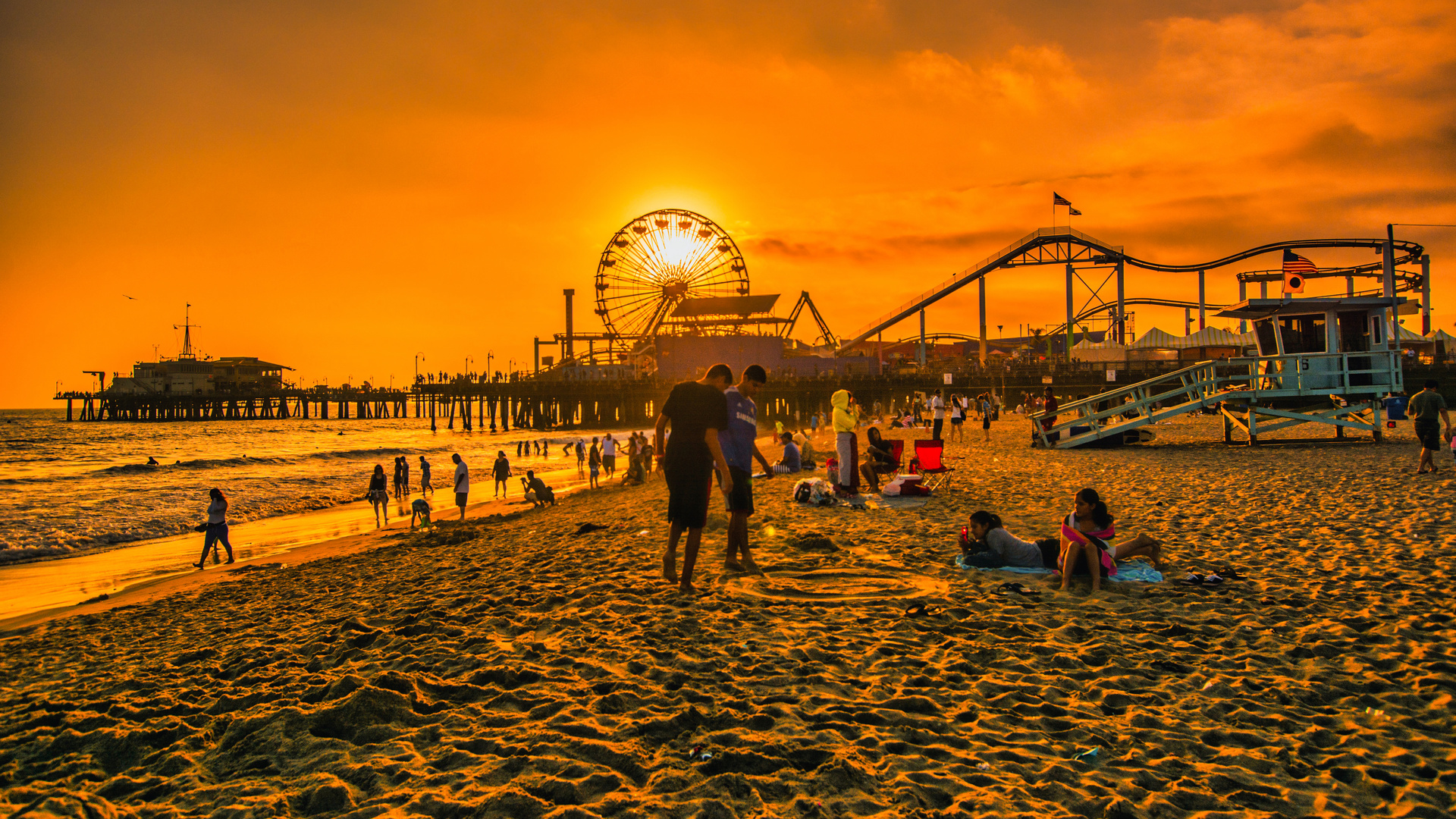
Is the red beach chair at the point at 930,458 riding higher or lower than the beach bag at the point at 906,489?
higher

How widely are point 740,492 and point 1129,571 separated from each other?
9.73 feet

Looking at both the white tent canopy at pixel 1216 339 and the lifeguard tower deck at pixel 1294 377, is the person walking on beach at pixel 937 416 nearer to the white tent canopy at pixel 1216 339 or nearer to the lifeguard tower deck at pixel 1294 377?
the lifeguard tower deck at pixel 1294 377

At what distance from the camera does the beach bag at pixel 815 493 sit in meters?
9.26

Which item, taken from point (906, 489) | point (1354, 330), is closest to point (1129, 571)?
point (906, 489)

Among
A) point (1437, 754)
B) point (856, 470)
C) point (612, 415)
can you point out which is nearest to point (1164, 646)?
point (1437, 754)

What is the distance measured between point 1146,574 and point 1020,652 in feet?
6.49

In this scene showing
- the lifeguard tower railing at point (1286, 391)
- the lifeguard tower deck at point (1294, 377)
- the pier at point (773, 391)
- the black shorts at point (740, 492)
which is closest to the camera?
the black shorts at point (740, 492)

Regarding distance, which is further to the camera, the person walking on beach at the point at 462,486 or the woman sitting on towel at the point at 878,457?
the person walking on beach at the point at 462,486

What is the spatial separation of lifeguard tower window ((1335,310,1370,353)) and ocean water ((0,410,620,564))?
882 inches

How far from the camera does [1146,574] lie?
5.15m

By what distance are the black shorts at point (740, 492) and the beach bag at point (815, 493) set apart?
378 cm

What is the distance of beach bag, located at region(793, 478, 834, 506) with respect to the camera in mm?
9258

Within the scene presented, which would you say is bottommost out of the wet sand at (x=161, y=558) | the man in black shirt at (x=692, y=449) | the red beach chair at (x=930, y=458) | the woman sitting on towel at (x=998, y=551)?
the wet sand at (x=161, y=558)

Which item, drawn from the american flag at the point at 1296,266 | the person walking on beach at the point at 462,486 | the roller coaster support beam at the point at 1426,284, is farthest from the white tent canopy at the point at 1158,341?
the person walking on beach at the point at 462,486
